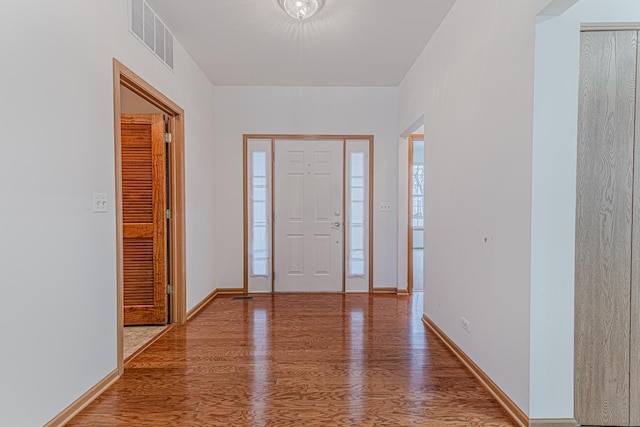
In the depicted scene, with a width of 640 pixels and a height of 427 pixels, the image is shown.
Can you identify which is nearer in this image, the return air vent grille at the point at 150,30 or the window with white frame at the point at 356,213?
the return air vent grille at the point at 150,30

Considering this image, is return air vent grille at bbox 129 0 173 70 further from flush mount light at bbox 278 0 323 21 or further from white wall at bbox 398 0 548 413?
white wall at bbox 398 0 548 413

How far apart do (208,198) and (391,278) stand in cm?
259

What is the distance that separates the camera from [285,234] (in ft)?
15.0

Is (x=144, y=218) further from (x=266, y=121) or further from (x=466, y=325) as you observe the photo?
(x=466, y=325)

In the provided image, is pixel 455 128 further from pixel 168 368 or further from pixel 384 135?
pixel 168 368

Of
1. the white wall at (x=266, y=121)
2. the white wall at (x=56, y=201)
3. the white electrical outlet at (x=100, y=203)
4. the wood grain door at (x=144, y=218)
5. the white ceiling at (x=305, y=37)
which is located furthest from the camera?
the white wall at (x=266, y=121)

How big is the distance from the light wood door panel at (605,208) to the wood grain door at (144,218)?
3.23m

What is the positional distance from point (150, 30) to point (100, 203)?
1490mm

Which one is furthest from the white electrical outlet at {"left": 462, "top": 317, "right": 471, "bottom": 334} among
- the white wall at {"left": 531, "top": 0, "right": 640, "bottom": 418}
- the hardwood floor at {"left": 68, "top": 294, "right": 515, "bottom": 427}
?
the white wall at {"left": 531, "top": 0, "right": 640, "bottom": 418}

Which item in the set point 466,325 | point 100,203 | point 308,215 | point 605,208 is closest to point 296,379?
point 466,325

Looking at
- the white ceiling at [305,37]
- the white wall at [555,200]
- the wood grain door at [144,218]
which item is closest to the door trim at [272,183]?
the white ceiling at [305,37]

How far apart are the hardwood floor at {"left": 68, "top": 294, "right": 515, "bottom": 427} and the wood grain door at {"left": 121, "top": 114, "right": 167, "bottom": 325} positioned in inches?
17.7

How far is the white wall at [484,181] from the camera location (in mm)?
1780

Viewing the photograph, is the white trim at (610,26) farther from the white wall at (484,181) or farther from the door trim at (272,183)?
the door trim at (272,183)
